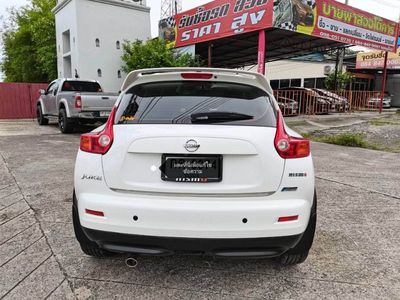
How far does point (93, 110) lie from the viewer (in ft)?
33.9

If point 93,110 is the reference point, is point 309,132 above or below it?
below

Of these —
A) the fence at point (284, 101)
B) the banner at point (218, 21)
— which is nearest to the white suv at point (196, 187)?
the banner at point (218, 21)

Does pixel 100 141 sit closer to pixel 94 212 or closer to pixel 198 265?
pixel 94 212

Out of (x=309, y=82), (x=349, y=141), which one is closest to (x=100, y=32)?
(x=349, y=141)

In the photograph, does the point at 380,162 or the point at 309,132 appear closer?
the point at 380,162

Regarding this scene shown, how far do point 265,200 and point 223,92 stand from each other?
95 cm

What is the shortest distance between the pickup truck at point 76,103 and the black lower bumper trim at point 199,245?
8.54 meters

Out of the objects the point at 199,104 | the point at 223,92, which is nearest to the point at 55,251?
the point at 199,104

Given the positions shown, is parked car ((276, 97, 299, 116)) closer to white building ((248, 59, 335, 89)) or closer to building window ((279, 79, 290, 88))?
white building ((248, 59, 335, 89))

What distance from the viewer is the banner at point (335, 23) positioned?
433 inches

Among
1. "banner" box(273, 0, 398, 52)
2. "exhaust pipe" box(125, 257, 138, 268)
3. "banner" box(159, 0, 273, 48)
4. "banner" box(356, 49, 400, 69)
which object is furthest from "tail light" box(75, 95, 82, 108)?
"banner" box(356, 49, 400, 69)

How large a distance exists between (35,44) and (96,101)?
17830mm

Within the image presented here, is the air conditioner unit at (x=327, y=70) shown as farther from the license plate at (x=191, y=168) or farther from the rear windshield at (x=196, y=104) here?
the license plate at (x=191, y=168)

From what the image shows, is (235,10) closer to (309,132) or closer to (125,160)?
A: (309,132)
